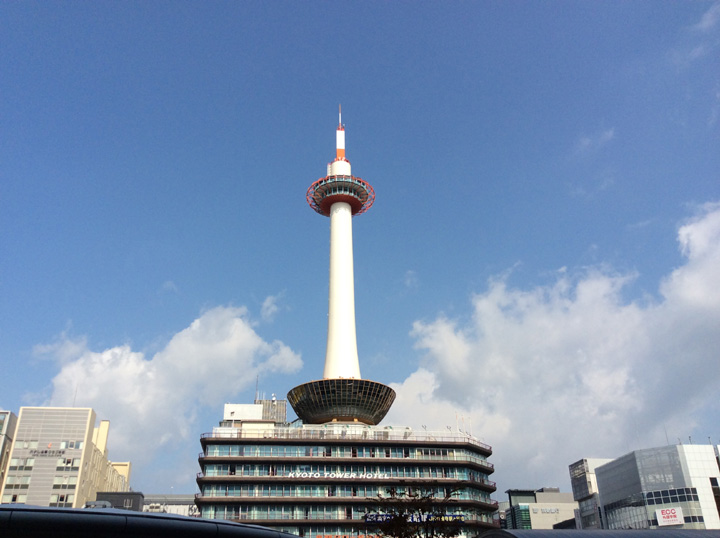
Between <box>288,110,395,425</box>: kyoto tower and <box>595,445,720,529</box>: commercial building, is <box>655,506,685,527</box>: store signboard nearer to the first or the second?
<box>595,445,720,529</box>: commercial building

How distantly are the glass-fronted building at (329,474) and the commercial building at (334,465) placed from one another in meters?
0.15

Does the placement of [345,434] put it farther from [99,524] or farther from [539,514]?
[539,514]

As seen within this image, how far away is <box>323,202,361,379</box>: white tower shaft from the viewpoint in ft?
385

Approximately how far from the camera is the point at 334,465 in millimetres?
100688

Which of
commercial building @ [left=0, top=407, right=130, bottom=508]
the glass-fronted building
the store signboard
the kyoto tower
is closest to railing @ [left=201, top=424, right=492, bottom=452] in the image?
the glass-fronted building

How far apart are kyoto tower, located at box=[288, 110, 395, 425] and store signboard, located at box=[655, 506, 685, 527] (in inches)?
2134

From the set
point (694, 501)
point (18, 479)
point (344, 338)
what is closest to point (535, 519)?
point (694, 501)

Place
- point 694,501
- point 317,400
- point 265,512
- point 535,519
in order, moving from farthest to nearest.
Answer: point 535,519 < point 694,501 < point 317,400 < point 265,512

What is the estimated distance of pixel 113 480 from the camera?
588 ft

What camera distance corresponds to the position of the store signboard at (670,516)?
394 ft

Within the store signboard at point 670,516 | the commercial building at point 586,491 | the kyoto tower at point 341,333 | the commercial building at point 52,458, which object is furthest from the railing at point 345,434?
the commercial building at point 586,491

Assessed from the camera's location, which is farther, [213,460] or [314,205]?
[314,205]

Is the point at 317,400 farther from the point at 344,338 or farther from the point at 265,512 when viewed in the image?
the point at 265,512

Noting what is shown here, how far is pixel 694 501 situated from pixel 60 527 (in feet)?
397
